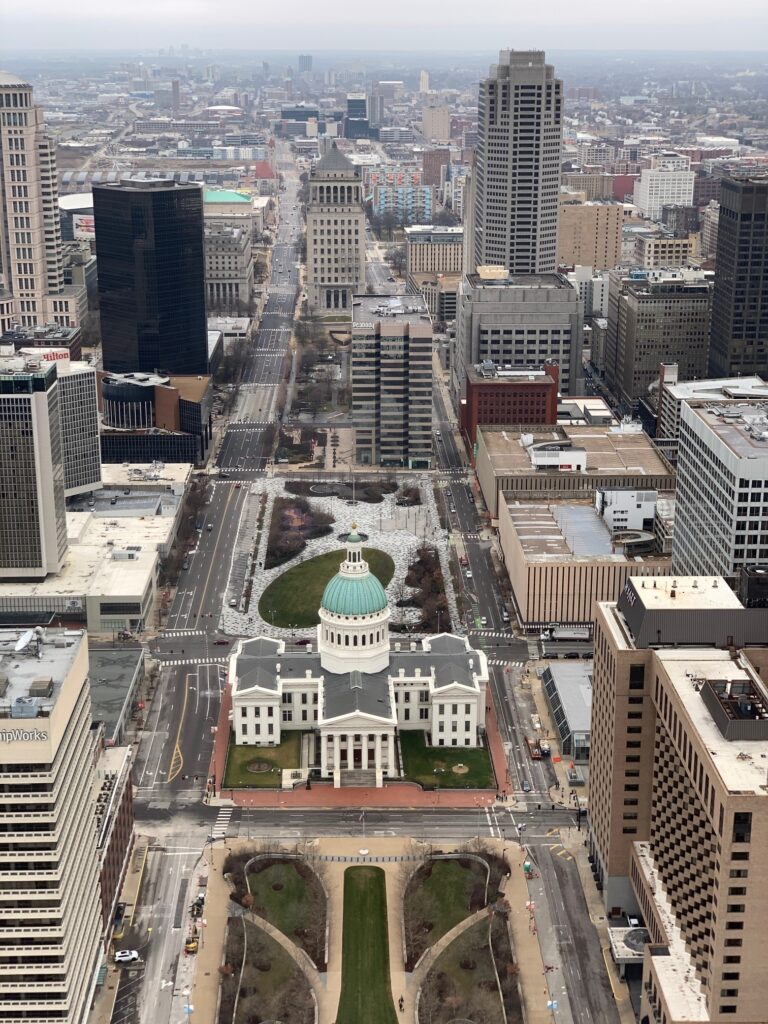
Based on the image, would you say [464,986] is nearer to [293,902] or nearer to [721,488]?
[293,902]

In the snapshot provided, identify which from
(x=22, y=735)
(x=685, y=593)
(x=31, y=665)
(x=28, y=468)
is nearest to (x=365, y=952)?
(x=31, y=665)

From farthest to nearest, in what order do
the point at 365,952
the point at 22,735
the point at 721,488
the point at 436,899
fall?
the point at 721,488
the point at 436,899
the point at 365,952
the point at 22,735

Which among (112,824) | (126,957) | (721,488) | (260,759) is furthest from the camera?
(260,759)

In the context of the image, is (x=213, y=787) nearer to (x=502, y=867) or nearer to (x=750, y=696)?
(x=502, y=867)

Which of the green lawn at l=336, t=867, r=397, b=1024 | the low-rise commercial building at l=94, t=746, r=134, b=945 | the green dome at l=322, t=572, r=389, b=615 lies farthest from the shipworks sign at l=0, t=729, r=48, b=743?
the green dome at l=322, t=572, r=389, b=615

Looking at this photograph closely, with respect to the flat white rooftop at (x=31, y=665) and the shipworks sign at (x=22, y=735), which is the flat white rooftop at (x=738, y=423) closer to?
the flat white rooftop at (x=31, y=665)

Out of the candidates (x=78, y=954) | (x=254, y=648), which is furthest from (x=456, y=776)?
(x=78, y=954)
